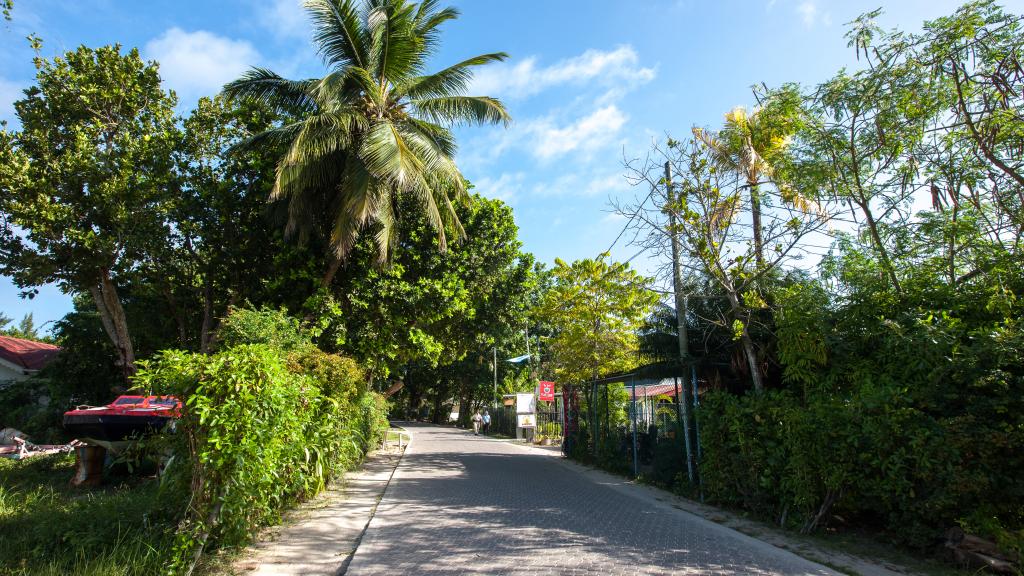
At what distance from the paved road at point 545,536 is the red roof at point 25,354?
24.1 m

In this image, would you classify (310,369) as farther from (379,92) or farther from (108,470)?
(379,92)

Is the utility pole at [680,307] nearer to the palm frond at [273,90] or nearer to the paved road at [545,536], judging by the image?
the paved road at [545,536]

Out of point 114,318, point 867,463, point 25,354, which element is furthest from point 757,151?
point 25,354

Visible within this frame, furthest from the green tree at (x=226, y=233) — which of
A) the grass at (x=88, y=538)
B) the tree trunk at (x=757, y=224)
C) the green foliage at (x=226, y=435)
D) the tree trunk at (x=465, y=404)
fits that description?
the tree trunk at (x=465, y=404)

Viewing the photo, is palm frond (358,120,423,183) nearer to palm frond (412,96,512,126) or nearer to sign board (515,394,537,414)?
palm frond (412,96,512,126)

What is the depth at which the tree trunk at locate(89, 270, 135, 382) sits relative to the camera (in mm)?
15383

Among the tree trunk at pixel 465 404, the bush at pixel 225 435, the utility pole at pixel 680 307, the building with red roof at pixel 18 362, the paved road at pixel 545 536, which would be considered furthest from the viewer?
the tree trunk at pixel 465 404

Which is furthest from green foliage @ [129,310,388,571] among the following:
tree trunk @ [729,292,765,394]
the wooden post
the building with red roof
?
the building with red roof

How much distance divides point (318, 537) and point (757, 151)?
10.0m

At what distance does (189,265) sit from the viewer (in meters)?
15.8

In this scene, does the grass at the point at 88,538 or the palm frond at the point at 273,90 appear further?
the palm frond at the point at 273,90

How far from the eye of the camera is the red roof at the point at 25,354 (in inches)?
1038

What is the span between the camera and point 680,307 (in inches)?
437

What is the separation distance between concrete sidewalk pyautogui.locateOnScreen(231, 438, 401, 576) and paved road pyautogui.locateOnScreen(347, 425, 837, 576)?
9.6 inches
